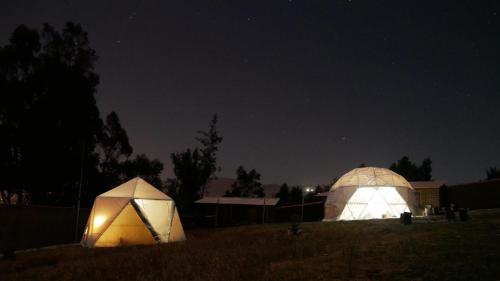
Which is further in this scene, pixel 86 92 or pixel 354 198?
pixel 86 92

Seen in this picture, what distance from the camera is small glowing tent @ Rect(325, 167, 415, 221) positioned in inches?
1024

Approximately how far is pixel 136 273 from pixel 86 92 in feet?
73.6

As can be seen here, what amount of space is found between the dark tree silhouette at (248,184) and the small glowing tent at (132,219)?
1216 inches

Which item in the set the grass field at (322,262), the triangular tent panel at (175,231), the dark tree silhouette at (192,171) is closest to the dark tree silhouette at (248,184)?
the dark tree silhouette at (192,171)

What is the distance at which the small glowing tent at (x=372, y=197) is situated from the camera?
26.0 metres

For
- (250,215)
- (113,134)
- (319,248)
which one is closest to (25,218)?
(319,248)

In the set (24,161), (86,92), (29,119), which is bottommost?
(24,161)

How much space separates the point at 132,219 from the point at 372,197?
46.5 feet

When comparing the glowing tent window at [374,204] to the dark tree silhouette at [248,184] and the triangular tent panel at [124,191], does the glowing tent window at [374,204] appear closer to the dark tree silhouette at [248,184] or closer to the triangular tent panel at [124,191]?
the triangular tent panel at [124,191]

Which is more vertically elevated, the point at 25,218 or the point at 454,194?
the point at 454,194

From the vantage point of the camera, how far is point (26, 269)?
12.2 meters

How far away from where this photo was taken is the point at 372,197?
86.5 ft

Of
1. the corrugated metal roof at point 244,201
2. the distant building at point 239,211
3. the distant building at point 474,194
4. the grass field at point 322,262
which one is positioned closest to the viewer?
the grass field at point 322,262

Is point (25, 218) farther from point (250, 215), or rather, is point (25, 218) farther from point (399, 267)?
point (250, 215)
